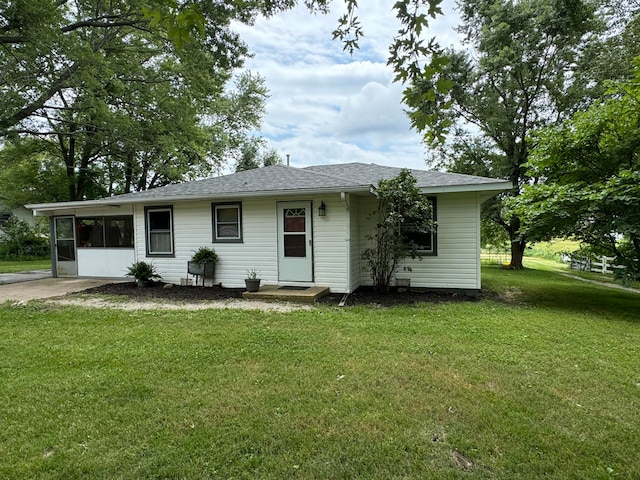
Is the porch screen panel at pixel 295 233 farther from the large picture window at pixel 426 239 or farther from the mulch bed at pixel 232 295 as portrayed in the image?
the large picture window at pixel 426 239

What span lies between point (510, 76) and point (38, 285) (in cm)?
1836

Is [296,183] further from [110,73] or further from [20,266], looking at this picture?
[20,266]

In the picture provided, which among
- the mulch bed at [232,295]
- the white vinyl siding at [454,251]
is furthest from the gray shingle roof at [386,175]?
the mulch bed at [232,295]

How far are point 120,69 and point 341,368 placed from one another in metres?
12.6

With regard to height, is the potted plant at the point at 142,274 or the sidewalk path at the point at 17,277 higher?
the potted plant at the point at 142,274

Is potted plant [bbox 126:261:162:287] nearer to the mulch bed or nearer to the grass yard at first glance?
the mulch bed

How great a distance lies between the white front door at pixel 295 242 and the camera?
25.8 ft

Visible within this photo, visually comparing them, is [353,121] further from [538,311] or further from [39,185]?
[39,185]

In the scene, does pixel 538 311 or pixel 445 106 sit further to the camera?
pixel 538 311

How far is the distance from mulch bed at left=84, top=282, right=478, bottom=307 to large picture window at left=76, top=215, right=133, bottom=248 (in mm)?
1921

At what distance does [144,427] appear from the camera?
2.50 meters

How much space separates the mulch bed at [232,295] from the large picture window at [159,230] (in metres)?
0.99

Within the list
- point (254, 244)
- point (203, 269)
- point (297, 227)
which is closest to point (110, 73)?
point (203, 269)

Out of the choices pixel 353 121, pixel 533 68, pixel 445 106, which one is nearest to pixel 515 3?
pixel 533 68
